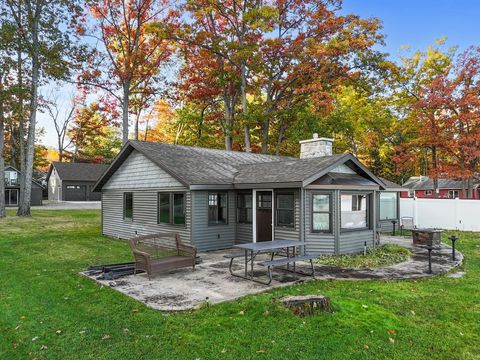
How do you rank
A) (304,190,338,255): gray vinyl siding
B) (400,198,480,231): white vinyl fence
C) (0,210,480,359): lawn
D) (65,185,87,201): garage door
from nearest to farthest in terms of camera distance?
(0,210,480,359): lawn, (304,190,338,255): gray vinyl siding, (400,198,480,231): white vinyl fence, (65,185,87,201): garage door

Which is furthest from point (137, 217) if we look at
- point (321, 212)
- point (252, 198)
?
point (321, 212)

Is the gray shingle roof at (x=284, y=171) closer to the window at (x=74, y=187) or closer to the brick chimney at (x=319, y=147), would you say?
the brick chimney at (x=319, y=147)

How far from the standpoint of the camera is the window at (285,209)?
36.7ft

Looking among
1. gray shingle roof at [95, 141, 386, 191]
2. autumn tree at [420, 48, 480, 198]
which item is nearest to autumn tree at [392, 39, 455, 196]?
autumn tree at [420, 48, 480, 198]

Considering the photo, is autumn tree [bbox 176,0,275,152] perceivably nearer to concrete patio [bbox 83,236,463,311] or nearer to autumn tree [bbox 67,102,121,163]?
concrete patio [bbox 83,236,463,311]

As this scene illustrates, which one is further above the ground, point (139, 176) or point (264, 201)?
point (139, 176)

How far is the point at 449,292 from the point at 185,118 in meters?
25.8

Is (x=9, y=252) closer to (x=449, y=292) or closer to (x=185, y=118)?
(x=449, y=292)

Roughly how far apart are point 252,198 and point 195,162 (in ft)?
8.88

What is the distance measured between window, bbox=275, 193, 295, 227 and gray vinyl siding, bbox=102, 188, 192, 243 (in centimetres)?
282

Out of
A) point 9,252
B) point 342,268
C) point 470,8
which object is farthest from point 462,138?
point 9,252

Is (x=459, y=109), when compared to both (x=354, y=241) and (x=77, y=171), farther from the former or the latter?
(x=77, y=171)

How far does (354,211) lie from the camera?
11602 millimetres

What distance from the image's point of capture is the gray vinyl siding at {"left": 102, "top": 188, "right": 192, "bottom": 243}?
12.1 meters
